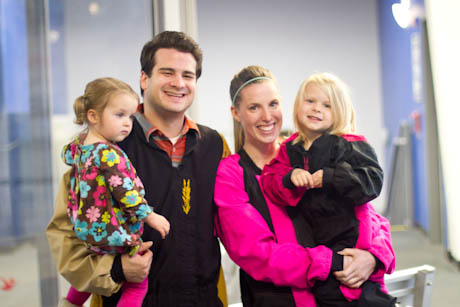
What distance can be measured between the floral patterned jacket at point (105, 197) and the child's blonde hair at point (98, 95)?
102mm

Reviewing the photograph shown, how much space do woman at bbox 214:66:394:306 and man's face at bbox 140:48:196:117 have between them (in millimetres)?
192

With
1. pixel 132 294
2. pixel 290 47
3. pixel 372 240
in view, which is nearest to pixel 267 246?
pixel 372 240

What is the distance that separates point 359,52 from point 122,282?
6440 millimetres

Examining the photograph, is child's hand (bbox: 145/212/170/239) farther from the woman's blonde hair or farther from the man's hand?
the woman's blonde hair

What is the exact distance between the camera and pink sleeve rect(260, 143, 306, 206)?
1.31 m

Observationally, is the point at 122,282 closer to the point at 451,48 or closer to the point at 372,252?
the point at 372,252

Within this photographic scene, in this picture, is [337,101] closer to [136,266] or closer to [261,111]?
[261,111]

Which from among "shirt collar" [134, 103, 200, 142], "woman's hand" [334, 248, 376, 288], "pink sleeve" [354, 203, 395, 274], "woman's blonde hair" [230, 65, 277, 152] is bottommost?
"woman's hand" [334, 248, 376, 288]

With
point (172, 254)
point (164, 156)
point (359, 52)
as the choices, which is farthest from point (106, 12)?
point (359, 52)

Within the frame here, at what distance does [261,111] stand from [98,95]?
543mm

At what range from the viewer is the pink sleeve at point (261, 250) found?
4.10 ft

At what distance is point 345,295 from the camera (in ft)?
4.14

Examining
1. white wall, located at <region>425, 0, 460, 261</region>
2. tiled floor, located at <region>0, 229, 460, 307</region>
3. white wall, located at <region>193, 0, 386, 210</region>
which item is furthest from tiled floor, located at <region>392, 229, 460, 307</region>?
white wall, located at <region>193, 0, 386, 210</region>

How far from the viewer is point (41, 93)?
2627 millimetres
